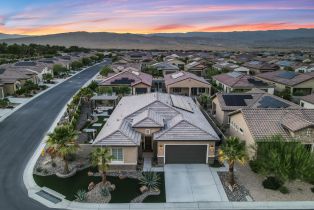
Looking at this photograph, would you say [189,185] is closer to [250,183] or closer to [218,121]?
[250,183]

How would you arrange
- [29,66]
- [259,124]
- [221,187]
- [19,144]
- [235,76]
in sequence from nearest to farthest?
[221,187], [259,124], [19,144], [235,76], [29,66]

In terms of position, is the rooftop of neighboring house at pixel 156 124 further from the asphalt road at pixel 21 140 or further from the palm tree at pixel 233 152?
the asphalt road at pixel 21 140

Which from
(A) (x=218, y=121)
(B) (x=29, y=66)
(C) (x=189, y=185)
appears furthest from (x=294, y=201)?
(B) (x=29, y=66)

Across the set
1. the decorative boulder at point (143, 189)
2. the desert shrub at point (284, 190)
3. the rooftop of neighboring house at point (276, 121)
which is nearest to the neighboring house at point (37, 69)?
the decorative boulder at point (143, 189)

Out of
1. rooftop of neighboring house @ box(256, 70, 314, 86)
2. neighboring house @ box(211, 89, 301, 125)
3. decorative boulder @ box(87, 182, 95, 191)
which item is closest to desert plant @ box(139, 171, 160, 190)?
decorative boulder @ box(87, 182, 95, 191)

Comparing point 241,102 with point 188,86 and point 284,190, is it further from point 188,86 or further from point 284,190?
point 188,86

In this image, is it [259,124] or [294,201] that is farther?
[259,124]

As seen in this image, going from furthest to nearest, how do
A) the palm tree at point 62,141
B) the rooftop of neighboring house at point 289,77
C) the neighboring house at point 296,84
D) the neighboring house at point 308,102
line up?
the rooftop of neighboring house at point 289,77 → the neighboring house at point 296,84 → the neighboring house at point 308,102 → the palm tree at point 62,141
